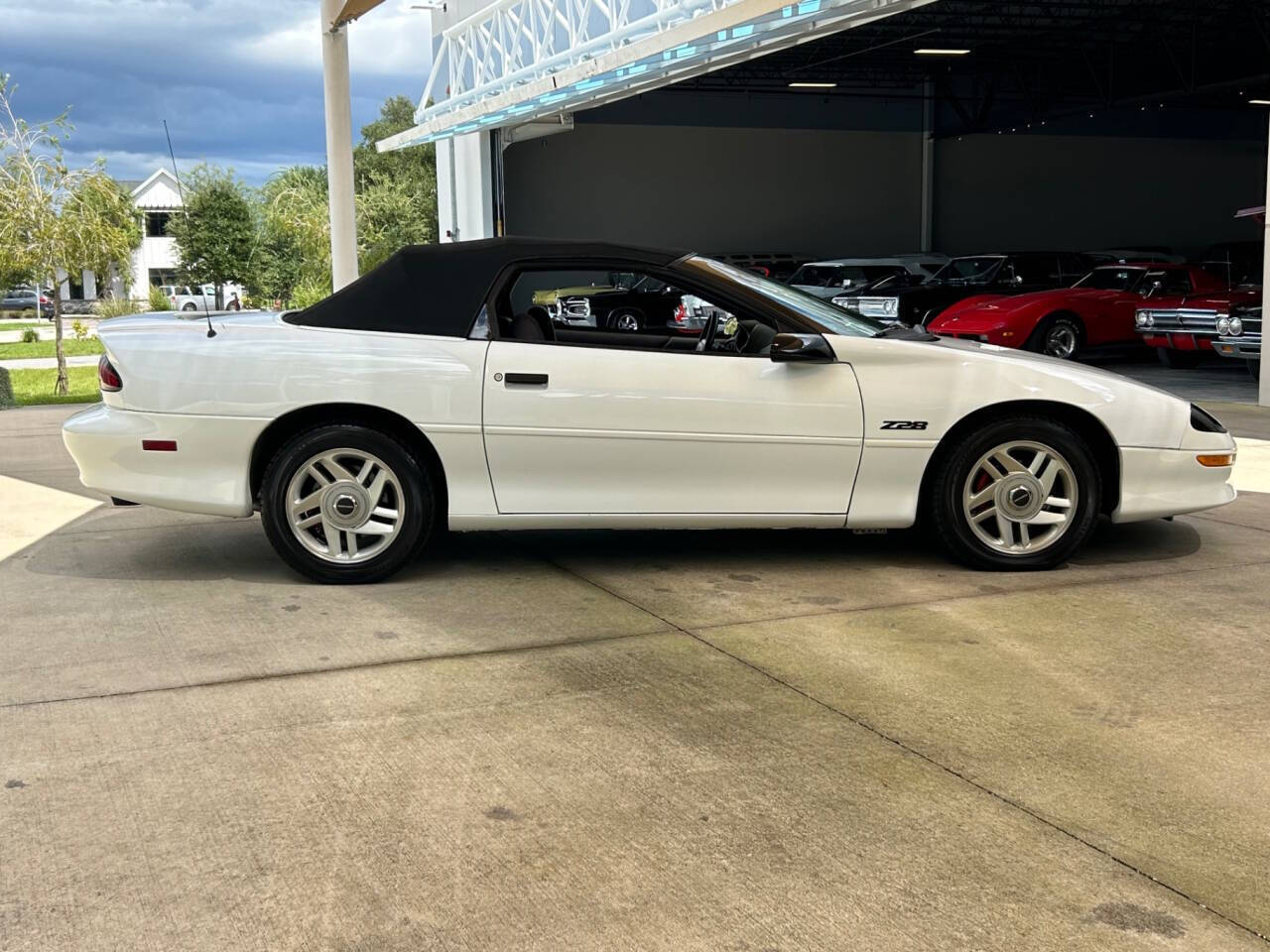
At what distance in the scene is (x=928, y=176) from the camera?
37.4m

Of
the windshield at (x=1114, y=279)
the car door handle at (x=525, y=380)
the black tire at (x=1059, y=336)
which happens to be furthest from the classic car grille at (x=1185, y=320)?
the car door handle at (x=525, y=380)

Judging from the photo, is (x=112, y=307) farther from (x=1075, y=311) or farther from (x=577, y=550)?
(x=577, y=550)

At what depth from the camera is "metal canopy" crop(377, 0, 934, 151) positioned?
13922 mm

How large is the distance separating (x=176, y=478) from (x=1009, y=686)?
3.45 m

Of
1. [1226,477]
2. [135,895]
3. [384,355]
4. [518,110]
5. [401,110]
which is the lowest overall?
[135,895]

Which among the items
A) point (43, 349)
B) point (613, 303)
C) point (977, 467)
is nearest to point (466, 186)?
point (43, 349)

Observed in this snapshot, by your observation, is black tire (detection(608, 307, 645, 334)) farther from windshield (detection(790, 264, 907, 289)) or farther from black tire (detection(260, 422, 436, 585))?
black tire (detection(260, 422, 436, 585))

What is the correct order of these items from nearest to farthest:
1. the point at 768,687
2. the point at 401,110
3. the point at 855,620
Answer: the point at 768,687 < the point at 855,620 < the point at 401,110

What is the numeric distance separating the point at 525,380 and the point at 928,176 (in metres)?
34.3

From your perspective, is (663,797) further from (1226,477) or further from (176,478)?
(1226,477)

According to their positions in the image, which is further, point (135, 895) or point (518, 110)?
point (518, 110)

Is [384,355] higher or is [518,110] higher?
[518,110]

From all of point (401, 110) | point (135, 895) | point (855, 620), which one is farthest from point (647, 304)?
point (401, 110)

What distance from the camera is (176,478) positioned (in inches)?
213
